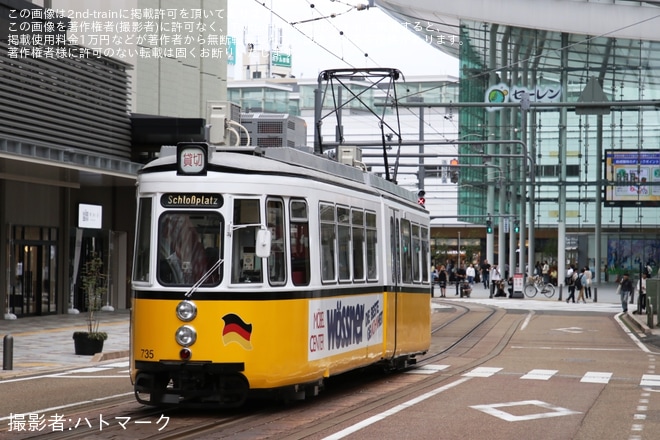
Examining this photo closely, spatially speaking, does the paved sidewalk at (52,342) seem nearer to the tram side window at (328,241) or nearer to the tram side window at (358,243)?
the tram side window at (358,243)

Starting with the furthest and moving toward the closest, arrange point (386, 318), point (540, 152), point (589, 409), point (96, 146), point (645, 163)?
point (540, 152), point (645, 163), point (96, 146), point (386, 318), point (589, 409)

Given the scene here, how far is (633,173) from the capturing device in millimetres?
67938

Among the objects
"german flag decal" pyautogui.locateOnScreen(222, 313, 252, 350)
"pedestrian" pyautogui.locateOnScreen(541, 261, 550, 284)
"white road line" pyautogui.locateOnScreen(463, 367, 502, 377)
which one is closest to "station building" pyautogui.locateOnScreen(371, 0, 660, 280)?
"pedestrian" pyautogui.locateOnScreen(541, 261, 550, 284)

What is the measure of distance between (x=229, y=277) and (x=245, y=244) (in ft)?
1.33

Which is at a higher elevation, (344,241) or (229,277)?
(344,241)

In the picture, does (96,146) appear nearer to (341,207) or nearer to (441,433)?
(341,207)

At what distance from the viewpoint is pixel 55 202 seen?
3591cm

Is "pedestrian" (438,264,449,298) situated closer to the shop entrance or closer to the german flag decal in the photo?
the shop entrance

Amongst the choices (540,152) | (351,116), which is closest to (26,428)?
(540,152)

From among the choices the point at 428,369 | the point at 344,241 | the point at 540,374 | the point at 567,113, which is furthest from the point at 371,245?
the point at 567,113

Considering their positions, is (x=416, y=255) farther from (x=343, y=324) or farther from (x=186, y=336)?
(x=186, y=336)

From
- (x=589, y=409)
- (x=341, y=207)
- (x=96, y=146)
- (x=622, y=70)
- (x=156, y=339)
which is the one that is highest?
(x=622, y=70)

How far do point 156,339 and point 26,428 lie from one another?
1622 millimetres

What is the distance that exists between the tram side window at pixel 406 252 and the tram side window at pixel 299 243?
481 cm
